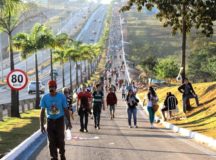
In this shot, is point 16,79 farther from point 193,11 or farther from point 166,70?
point 166,70

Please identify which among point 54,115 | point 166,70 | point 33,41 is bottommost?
point 54,115

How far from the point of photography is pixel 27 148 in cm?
1424

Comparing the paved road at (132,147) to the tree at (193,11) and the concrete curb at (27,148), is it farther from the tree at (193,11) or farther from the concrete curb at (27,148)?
the tree at (193,11)

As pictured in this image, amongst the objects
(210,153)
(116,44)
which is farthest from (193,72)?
(116,44)

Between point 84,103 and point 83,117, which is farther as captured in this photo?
point 83,117

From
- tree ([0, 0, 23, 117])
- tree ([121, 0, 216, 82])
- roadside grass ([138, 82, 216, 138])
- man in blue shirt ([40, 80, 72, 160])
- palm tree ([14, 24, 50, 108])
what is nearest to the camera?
man in blue shirt ([40, 80, 72, 160])

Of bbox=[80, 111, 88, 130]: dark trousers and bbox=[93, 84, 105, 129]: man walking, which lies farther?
bbox=[93, 84, 105, 129]: man walking

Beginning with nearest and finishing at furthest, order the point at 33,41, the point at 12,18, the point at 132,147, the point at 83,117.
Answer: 1. the point at 132,147
2. the point at 83,117
3. the point at 12,18
4. the point at 33,41

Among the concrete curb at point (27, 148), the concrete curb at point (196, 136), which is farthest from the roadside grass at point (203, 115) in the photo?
the concrete curb at point (27, 148)

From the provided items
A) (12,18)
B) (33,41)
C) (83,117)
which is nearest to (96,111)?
(83,117)

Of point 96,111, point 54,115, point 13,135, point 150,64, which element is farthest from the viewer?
point 150,64

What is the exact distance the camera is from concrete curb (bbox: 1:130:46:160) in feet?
40.1

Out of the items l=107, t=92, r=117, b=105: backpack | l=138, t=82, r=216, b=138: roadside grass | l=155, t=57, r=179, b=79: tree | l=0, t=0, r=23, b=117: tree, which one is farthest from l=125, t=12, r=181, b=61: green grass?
l=107, t=92, r=117, b=105: backpack

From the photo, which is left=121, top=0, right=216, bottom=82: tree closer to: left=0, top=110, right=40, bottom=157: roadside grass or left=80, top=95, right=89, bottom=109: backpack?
left=80, top=95, right=89, bottom=109: backpack
